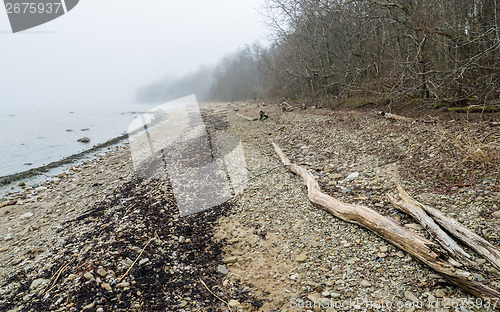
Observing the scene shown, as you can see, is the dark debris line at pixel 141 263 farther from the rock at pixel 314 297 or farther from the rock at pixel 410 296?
the rock at pixel 410 296

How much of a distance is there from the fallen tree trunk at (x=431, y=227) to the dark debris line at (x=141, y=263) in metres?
2.51

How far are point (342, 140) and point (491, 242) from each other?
598 centimetres

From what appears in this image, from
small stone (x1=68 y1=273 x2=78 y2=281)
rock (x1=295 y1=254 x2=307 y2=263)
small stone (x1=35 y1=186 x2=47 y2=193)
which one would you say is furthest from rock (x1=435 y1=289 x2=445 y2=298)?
small stone (x1=35 y1=186 x2=47 y2=193)

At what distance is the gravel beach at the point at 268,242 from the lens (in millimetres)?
3318

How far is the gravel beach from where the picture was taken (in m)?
3.32

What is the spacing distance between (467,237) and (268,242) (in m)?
2.79

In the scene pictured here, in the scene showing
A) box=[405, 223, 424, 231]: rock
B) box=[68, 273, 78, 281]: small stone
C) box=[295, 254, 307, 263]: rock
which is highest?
box=[68, 273, 78, 281]: small stone

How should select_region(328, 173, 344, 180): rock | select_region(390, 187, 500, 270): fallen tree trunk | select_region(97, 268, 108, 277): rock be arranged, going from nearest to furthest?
select_region(390, 187, 500, 270): fallen tree trunk → select_region(97, 268, 108, 277): rock → select_region(328, 173, 344, 180): rock

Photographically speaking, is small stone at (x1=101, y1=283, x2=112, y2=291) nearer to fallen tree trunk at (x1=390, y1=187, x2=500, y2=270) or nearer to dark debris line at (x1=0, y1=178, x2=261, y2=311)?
dark debris line at (x1=0, y1=178, x2=261, y2=311)

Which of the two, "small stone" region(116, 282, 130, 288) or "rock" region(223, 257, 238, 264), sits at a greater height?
"small stone" region(116, 282, 130, 288)

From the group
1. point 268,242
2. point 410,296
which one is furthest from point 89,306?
point 410,296

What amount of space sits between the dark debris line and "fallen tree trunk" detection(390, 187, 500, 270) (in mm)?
2788

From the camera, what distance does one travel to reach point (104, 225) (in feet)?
18.9

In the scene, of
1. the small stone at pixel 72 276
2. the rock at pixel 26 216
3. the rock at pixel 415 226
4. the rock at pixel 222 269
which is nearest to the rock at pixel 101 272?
the small stone at pixel 72 276
